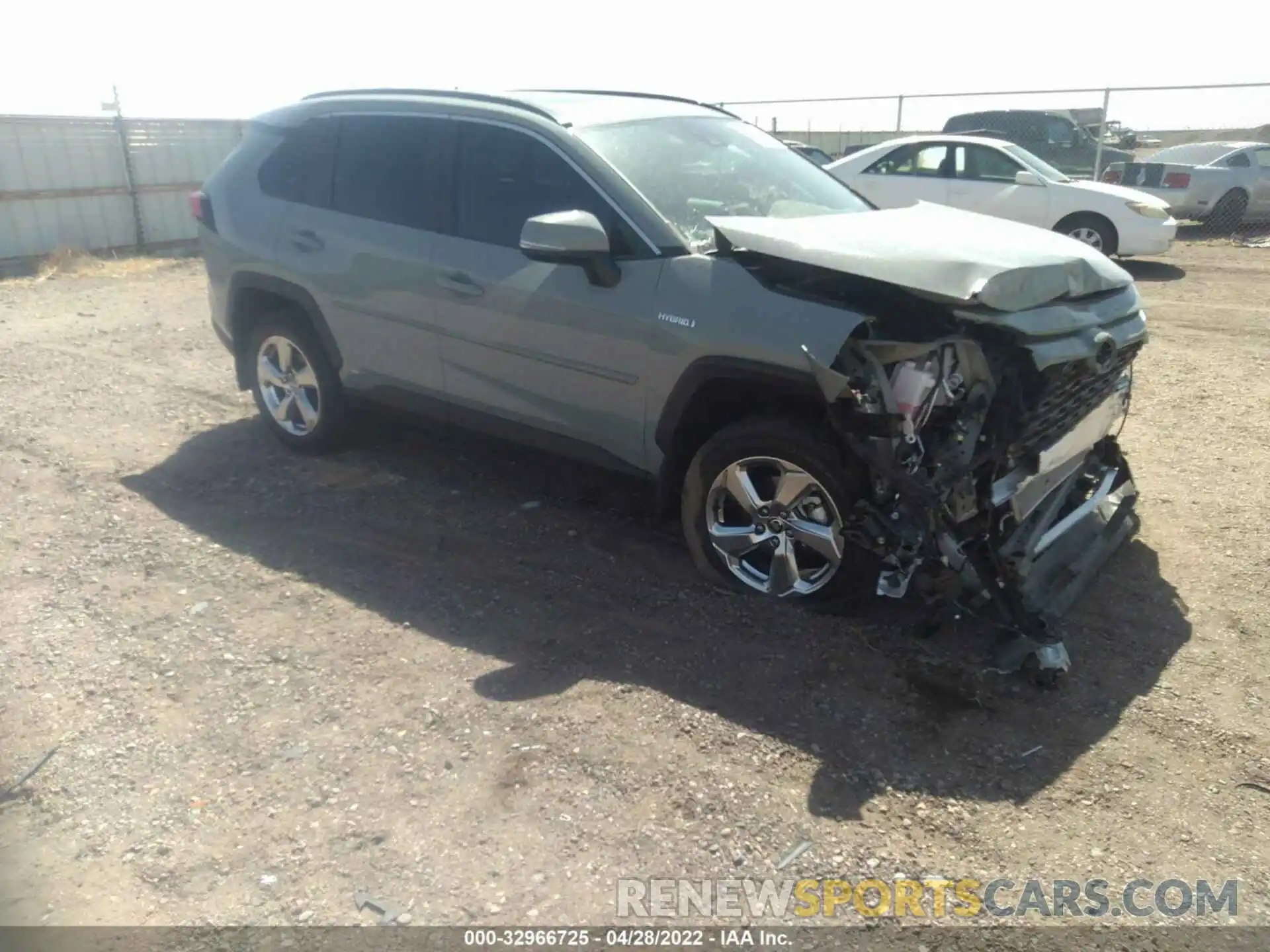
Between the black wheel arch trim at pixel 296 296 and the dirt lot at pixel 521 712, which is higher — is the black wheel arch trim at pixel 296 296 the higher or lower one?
the higher one

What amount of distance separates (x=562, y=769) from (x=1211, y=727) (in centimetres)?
215

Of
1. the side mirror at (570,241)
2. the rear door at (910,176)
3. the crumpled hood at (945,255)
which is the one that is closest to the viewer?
the crumpled hood at (945,255)

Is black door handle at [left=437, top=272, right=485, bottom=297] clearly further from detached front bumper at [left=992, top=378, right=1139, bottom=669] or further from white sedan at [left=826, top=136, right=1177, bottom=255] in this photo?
white sedan at [left=826, top=136, right=1177, bottom=255]

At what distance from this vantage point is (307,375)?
558 centimetres

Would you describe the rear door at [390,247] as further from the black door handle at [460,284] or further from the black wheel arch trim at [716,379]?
the black wheel arch trim at [716,379]

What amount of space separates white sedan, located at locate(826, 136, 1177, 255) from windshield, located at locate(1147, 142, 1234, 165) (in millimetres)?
4093

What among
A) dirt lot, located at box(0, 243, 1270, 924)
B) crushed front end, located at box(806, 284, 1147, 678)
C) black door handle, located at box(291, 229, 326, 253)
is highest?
black door handle, located at box(291, 229, 326, 253)

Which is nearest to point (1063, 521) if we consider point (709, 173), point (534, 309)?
point (709, 173)

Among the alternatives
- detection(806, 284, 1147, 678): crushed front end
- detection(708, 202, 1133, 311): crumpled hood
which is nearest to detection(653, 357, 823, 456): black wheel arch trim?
detection(806, 284, 1147, 678): crushed front end

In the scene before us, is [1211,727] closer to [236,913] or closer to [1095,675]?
[1095,675]

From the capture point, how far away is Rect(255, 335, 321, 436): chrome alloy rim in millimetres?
5594

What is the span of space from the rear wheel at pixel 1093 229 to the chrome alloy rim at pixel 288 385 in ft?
31.3

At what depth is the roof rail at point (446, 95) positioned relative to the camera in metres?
4.56

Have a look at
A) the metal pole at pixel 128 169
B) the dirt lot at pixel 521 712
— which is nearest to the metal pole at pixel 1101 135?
the dirt lot at pixel 521 712
